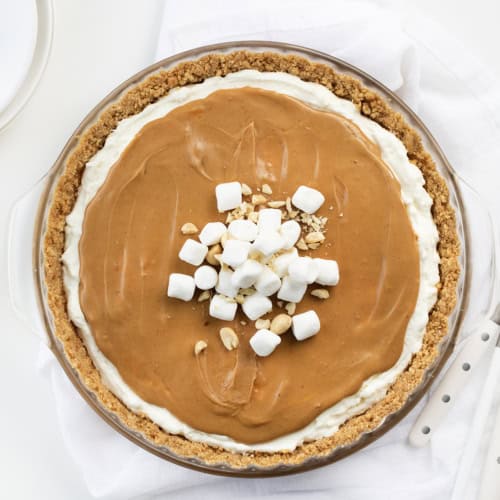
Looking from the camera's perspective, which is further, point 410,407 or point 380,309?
point 410,407

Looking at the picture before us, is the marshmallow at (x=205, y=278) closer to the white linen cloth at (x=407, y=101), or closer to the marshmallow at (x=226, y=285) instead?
the marshmallow at (x=226, y=285)

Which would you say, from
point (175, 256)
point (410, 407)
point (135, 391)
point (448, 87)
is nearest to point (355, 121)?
point (448, 87)

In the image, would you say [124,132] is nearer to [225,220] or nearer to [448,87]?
[225,220]

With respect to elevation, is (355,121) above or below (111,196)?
above

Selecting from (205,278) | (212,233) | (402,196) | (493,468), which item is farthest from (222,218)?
(493,468)

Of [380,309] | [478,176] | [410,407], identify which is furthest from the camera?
[478,176]

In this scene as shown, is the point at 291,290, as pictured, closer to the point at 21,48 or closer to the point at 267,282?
the point at 267,282

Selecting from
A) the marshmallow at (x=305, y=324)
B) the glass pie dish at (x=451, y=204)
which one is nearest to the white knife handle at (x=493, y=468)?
the glass pie dish at (x=451, y=204)

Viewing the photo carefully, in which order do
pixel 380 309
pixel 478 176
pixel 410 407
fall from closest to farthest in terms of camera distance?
1. pixel 380 309
2. pixel 410 407
3. pixel 478 176
